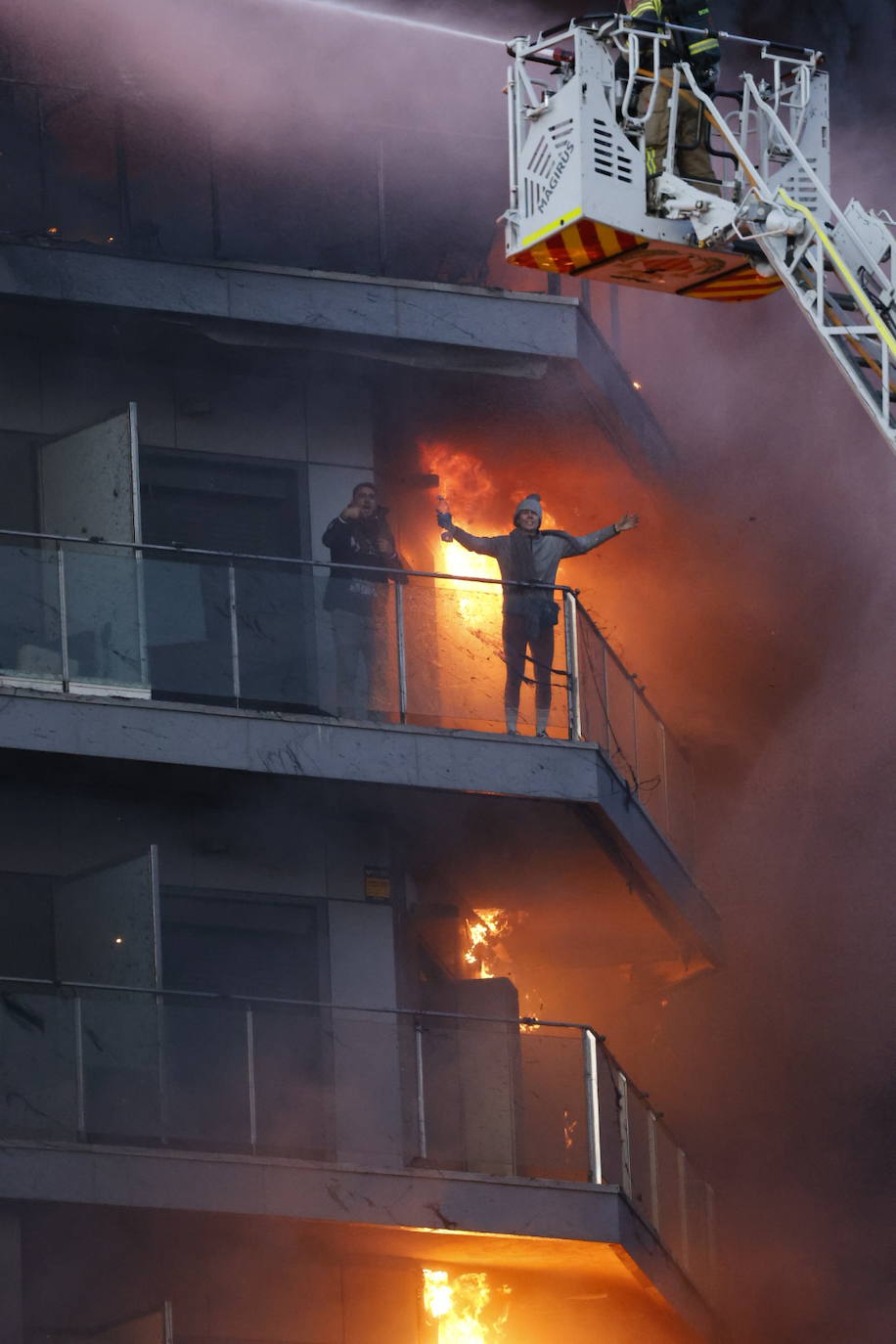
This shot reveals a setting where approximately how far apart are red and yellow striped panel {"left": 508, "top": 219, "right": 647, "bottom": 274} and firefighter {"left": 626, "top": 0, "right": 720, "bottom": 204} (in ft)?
0.95

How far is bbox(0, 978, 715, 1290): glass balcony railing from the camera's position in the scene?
54.2 feet

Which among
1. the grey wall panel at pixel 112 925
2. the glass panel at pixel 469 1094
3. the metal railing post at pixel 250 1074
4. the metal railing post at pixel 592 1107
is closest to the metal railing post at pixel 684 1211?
the metal railing post at pixel 592 1107

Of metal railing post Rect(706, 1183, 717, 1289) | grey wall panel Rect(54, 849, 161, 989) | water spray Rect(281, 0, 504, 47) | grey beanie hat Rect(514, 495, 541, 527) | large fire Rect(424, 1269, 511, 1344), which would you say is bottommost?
large fire Rect(424, 1269, 511, 1344)

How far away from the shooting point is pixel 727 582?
23.5 metres

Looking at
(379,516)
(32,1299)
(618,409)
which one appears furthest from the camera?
(618,409)

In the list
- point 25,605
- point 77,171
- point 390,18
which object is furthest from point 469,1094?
point 390,18

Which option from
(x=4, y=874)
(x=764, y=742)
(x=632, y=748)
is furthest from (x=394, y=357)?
(x=764, y=742)

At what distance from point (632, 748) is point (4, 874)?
418cm

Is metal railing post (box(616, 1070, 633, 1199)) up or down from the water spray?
down

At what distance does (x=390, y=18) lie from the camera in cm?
2119

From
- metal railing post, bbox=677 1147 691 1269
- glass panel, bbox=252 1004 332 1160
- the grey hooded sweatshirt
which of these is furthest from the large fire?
the grey hooded sweatshirt

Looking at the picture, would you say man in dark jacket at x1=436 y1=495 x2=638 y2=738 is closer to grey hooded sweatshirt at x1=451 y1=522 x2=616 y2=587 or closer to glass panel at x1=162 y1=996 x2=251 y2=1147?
grey hooded sweatshirt at x1=451 y1=522 x2=616 y2=587

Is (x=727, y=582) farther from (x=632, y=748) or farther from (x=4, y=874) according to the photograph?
(x=4, y=874)

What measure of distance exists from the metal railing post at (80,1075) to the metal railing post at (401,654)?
2.93 m
